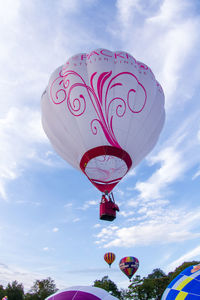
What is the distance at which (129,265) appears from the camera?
29.0m

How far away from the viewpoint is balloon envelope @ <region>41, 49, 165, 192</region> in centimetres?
1172

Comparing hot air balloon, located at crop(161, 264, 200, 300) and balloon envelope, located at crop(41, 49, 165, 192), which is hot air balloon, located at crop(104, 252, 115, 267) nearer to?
balloon envelope, located at crop(41, 49, 165, 192)

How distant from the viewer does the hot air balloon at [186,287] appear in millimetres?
4648

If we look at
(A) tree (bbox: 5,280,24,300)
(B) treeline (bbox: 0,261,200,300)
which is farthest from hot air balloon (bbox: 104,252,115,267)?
(A) tree (bbox: 5,280,24,300)

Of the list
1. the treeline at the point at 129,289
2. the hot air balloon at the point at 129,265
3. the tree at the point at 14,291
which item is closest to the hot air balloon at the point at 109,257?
the hot air balloon at the point at 129,265

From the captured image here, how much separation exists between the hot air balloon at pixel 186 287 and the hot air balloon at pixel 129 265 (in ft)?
85.3

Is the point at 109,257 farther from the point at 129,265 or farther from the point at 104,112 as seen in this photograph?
the point at 104,112

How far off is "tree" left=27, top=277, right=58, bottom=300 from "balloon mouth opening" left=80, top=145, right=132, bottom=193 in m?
38.3

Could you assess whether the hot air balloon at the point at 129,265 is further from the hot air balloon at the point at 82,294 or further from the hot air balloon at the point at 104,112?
the hot air balloon at the point at 82,294

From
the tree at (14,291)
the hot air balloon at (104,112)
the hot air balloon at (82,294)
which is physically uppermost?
the hot air balloon at (104,112)

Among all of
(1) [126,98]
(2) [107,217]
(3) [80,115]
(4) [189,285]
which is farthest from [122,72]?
(4) [189,285]

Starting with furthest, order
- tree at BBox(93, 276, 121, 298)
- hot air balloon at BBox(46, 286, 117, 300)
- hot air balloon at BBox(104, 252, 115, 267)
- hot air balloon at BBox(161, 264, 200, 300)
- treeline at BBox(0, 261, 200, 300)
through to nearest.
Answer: tree at BBox(93, 276, 121, 298)
treeline at BBox(0, 261, 200, 300)
hot air balloon at BBox(104, 252, 115, 267)
hot air balloon at BBox(161, 264, 200, 300)
hot air balloon at BBox(46, 286, 117, 300)

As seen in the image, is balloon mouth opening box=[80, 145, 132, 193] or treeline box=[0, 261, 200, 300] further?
treeline box=[0, 261, 200, 300]

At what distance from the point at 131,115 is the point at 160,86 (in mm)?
3104
